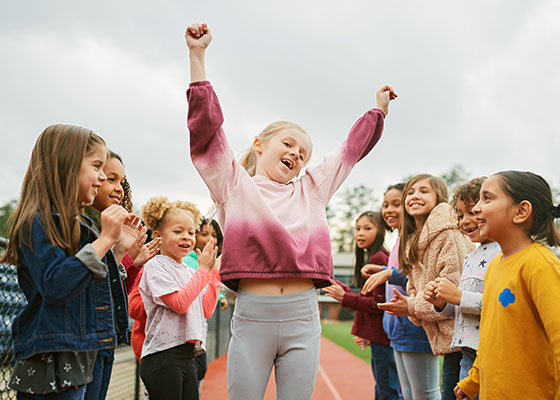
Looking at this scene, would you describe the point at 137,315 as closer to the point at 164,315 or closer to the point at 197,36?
the point at 164,315

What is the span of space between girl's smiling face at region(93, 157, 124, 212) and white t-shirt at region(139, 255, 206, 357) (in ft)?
1.71

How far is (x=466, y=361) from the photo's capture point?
9.05 feet

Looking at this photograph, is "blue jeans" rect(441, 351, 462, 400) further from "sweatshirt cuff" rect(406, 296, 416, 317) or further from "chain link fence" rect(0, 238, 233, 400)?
"chain link fence" rect(0, 238, 233, 400)

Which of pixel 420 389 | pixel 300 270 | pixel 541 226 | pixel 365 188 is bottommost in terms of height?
pixel 420 389

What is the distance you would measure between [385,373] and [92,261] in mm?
3300

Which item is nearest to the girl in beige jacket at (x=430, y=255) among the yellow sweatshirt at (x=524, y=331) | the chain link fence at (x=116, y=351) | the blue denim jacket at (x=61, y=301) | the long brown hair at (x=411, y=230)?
the long brown hair at (x=411, y=230)

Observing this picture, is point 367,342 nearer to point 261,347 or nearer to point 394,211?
point 394,211

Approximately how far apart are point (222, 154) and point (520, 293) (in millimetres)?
1420

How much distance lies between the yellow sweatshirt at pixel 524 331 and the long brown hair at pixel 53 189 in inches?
71.3

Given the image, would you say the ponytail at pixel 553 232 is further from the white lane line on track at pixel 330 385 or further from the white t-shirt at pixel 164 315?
the white lane line on track at pixel 330 385

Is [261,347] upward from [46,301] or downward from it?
downward

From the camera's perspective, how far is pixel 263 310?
217cm

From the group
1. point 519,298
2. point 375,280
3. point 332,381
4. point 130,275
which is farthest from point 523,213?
point 332,381

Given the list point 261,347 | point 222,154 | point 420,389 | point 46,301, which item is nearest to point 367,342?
point 420,389
